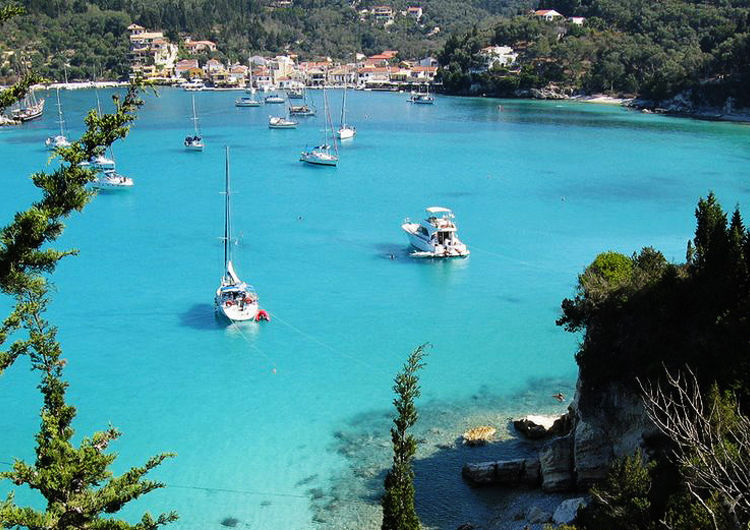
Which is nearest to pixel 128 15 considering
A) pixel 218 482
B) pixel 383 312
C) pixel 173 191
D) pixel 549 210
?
pixel 173 191

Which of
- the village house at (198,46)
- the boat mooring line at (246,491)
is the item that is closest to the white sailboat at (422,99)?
the village house at (198,46)

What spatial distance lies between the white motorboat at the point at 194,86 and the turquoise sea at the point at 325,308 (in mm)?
89257

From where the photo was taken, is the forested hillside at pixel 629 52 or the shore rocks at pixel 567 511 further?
the forested hillside at pixel 629 52

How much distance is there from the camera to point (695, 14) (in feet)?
444

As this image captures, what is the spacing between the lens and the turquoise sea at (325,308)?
2153cm

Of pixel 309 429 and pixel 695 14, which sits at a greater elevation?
pixel 695 14

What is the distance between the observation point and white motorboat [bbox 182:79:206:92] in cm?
16525

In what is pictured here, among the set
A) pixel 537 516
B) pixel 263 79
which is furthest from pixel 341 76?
pixel 537 516

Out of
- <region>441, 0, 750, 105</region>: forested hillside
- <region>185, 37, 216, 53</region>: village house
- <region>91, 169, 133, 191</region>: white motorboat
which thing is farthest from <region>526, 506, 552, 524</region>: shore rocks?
<region>185, 37, 216, 53</region>: village house

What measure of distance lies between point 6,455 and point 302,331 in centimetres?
1257

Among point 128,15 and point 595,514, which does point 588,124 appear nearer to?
point 595,514

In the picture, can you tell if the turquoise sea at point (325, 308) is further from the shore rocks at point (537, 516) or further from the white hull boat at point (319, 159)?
the white hull boat at point (319, 159)

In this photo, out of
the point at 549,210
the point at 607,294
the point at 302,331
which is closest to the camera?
the point at 607,294

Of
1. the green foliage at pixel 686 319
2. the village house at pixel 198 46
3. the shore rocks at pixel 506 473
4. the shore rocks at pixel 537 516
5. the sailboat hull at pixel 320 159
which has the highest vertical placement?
the village house at pixel 198 46
